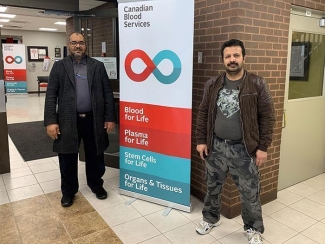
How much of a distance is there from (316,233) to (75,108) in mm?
2392

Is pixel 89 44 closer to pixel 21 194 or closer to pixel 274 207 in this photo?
pixel 21 194

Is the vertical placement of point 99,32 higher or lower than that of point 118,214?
higher

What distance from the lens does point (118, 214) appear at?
270 cm

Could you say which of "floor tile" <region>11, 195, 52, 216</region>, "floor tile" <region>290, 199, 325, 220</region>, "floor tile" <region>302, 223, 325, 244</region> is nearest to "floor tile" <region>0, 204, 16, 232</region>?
"floor tile" <region>11, 195, 52, 216</region>

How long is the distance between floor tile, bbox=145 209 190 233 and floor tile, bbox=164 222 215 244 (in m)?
0.06

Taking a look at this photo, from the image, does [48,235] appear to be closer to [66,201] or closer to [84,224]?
[84,224]

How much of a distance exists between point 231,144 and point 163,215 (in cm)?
104

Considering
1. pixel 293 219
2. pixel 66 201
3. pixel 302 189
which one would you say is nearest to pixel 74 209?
pixel 66 201

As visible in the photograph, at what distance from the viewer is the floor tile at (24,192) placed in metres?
3.03

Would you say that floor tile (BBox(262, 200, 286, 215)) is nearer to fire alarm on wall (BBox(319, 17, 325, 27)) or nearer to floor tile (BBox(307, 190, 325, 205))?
floor tile (BBox(307, 190, 325, 205))

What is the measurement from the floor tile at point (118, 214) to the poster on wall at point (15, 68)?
34.7 feet

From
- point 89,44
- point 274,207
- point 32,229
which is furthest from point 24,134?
point 274,207

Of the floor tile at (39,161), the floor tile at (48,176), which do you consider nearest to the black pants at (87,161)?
the floor tile at (48,176)

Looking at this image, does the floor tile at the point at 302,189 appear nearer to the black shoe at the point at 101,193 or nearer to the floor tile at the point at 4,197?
the black shoe at the point at 101,193
